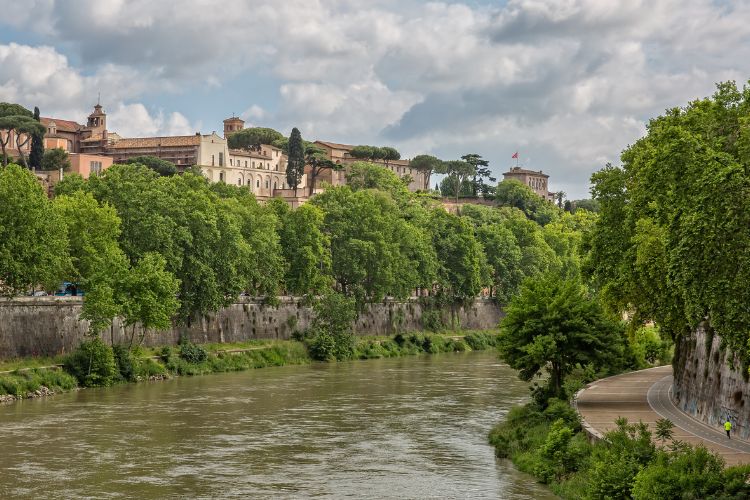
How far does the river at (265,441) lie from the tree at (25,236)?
20.6 ft

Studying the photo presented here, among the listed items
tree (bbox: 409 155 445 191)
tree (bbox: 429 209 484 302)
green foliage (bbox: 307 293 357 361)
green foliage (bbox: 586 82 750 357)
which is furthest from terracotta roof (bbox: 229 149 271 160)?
green foliage (bbox: 586 82 750 357)

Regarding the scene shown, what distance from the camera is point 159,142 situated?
150000 mm

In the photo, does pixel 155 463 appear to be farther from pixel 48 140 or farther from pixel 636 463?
pixel 48 140

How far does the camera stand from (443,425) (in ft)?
152

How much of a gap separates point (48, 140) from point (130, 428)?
106799 millimetres

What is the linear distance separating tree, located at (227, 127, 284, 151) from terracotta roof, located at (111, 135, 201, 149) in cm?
2345

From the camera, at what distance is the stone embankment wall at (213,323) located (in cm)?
6125

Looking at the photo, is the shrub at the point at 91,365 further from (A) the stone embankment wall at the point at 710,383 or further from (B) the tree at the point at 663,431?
(B) the tree at the point at 663,431

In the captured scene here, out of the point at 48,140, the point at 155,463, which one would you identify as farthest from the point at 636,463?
the point at 48,140

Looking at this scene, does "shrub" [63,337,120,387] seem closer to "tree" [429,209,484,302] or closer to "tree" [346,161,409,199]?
"tree" [429,209,484,302]

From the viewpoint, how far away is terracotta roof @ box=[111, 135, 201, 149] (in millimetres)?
148375

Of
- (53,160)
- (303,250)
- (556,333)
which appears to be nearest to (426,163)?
(53,160)

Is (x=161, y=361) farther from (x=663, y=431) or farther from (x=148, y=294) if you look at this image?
(x=663, y=431)

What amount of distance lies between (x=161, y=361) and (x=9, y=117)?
66.3 meters
